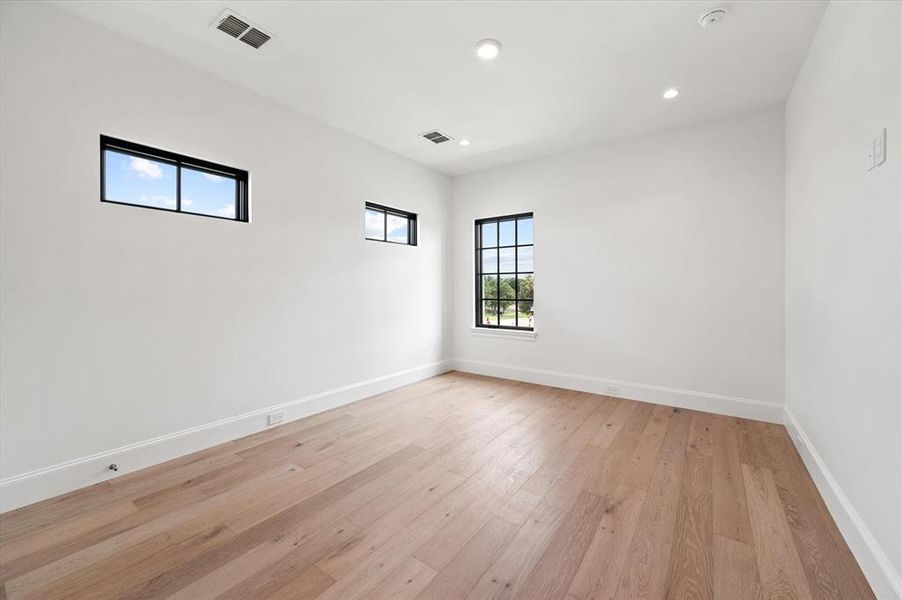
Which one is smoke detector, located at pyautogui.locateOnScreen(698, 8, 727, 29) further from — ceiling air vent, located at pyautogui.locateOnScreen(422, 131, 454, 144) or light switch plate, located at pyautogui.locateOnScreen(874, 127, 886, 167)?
ceiling air vent, located at pyautogui.locateOnScreen(422, 131, 454, 144)

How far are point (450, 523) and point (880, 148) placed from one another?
2.52m

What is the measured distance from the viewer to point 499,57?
262 cm

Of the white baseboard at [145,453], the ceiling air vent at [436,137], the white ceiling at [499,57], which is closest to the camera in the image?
the white baseboard at [145,453]

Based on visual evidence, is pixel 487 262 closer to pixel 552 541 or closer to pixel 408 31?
pixel 408 31

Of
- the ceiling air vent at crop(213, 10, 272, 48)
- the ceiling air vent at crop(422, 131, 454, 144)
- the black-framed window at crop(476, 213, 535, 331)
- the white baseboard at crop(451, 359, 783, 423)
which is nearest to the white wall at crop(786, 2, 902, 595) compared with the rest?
the white baseboard at crop(451, 359, 783, 423)

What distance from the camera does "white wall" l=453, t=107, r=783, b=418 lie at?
11.0 ft

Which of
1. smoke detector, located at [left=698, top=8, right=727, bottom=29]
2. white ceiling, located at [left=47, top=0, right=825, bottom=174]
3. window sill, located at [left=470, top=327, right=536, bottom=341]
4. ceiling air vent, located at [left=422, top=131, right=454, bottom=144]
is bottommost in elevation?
window sill, located at [left=470, top=327, right=536, bottom=341]

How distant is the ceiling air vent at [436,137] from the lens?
12.8ft

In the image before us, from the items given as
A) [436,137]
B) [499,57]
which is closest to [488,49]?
[499,57]

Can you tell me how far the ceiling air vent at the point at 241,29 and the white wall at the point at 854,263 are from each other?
10.3ft

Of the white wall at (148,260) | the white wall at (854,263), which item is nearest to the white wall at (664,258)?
the white wall at (854,263)

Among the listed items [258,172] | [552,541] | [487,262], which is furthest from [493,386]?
[258,172]

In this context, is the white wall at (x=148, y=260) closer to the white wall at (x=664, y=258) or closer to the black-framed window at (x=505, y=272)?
the black-framed window at (x=505, y=272)

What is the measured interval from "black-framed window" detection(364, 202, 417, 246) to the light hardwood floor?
7.55 feet
